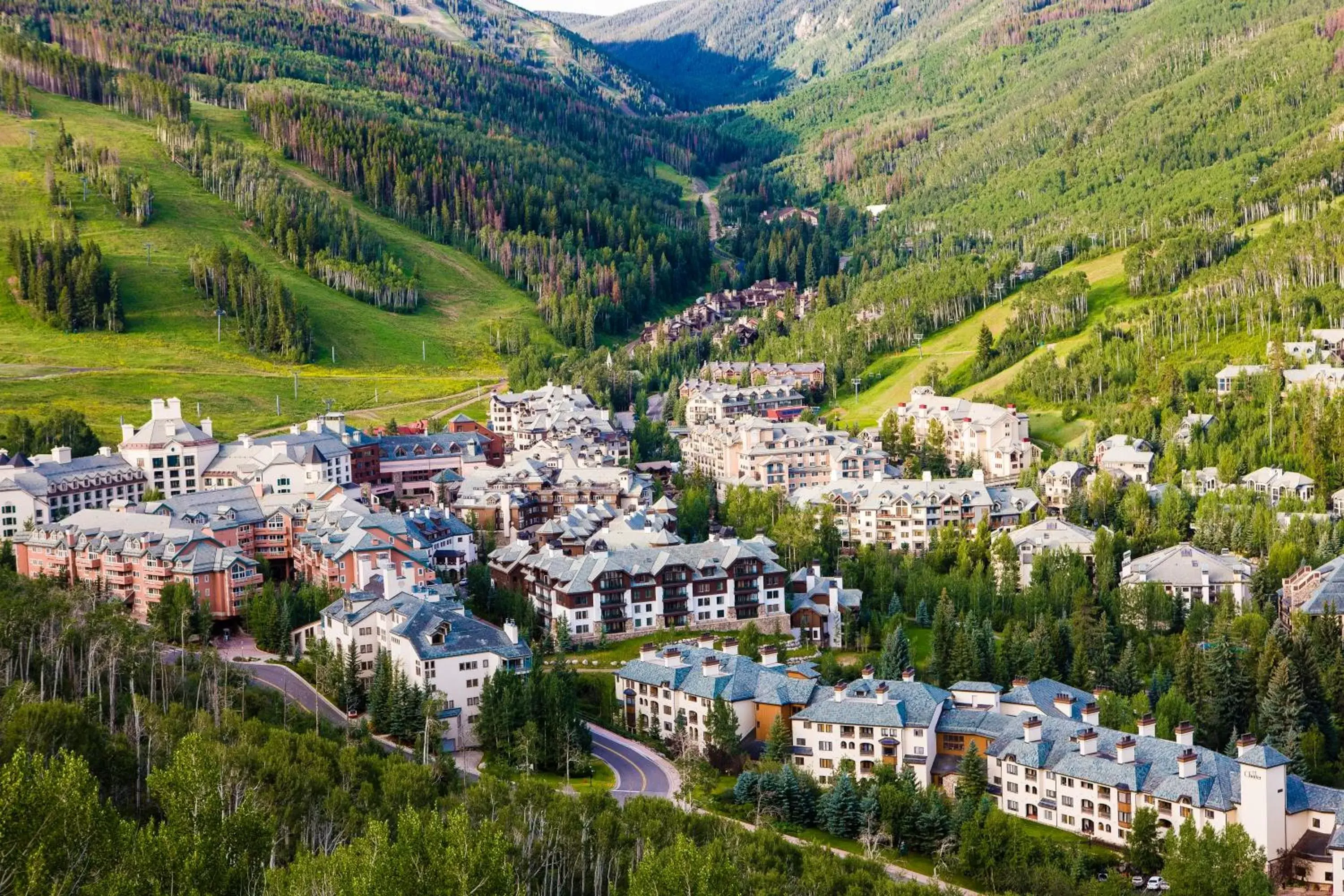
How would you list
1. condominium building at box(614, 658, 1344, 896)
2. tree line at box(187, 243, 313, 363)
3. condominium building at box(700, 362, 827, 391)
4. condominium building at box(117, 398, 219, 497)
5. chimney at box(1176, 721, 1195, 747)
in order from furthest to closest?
tree line at box(187, 243, 313, 363)
condominium building at box(700, 362, 827, 391)
condominium building at box(117, 398, 219, 497)
chimney at box(1176, 721, 1195, 747)
condominium building at box(614, 658, 1344, 896)

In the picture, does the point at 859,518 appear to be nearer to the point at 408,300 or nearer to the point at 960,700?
the point at 960,700

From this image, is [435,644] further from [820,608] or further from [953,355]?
[953,355]

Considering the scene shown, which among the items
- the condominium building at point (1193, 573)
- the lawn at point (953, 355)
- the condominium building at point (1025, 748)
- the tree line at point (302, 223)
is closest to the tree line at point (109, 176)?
the tree line at point (302, 223)

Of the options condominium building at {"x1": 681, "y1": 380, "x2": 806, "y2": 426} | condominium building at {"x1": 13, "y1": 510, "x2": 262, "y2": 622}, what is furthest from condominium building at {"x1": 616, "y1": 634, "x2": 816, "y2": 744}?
condominium building at {"x1": 681, "y1": 380, "x2": 806, "y2": 426}

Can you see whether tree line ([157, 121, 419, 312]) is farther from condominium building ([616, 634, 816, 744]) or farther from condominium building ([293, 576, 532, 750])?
condominium building ([616, 634, 816, 744])

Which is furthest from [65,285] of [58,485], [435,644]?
[435,644]

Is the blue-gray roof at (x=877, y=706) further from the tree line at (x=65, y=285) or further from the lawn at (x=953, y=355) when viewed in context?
the tree line at (x=65, y=285)

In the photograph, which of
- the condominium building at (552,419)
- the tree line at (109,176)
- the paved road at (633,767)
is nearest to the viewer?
the paved road at (633,767)

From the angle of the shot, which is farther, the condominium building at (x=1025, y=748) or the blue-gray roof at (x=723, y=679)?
the blue-gray roof at (x=723, y=679)
